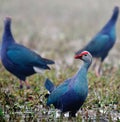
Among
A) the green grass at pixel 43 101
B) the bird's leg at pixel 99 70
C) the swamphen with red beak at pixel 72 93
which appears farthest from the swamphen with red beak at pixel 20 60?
the bird's leg at pixel 99 70

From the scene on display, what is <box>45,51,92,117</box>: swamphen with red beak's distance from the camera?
295 inches

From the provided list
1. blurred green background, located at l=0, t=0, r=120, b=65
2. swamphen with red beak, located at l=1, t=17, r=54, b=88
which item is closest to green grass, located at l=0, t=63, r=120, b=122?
swamphen with red beak, located at l=1, t=17, r=54, b=88

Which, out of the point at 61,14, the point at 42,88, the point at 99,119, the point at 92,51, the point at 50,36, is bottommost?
the point at 99,119

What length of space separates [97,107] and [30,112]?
1.11m

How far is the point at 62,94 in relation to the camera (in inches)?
302

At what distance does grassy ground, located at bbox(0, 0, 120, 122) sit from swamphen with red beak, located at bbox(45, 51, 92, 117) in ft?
0.50

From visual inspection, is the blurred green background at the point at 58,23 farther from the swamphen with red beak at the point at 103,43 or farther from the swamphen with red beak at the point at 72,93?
the swamphen with red beak at the point at 72,93

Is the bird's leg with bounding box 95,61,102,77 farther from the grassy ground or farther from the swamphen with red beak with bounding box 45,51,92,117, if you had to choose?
the swamphen with red beak with bounding box 45,51,92,117

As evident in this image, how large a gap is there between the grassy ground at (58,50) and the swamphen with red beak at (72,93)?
6.0 inches

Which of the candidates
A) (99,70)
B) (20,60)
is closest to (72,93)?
(20,60)

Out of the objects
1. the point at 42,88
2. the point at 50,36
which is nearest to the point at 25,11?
the point at 50,36

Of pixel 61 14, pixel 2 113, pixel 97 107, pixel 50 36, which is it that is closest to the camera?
pixel 2 113

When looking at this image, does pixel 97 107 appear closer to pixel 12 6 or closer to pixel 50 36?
pixel 50 36

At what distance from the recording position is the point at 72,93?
754 cm
